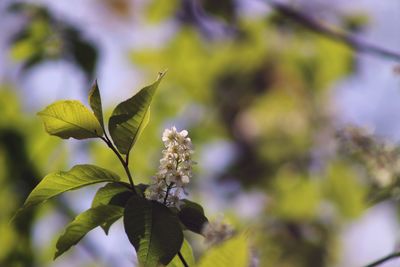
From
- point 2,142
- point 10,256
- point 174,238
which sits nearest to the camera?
→ point 174,238

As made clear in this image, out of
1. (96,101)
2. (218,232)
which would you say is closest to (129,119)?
(96,101)

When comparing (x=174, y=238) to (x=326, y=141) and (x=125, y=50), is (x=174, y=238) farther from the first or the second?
(x=125, y=50)

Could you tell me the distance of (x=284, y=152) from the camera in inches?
168

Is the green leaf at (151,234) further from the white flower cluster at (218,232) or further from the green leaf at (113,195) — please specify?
the white flower cluster at (218,232)

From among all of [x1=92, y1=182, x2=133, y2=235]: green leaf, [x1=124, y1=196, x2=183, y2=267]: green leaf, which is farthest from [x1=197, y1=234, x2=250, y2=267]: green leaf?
[x1=92, y1=182, x2=133, y2=235]: green leaf

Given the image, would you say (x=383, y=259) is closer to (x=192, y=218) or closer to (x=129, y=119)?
(x=192, y=218)

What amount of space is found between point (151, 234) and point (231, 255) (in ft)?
0.75

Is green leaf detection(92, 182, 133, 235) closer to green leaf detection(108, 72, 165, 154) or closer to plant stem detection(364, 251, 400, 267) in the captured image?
green leaf detection(108, 72, 165, 154)

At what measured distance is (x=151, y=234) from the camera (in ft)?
3.48

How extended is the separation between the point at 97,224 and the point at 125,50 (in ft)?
13.0

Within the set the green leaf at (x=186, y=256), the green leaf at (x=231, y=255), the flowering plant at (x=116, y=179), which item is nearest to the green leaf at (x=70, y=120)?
the flowering plant at (x=116, y=179)

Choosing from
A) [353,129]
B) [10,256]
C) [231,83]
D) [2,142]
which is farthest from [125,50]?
[353,129]

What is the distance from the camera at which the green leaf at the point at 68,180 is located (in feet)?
3.69

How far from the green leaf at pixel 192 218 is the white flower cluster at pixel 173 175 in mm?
15
